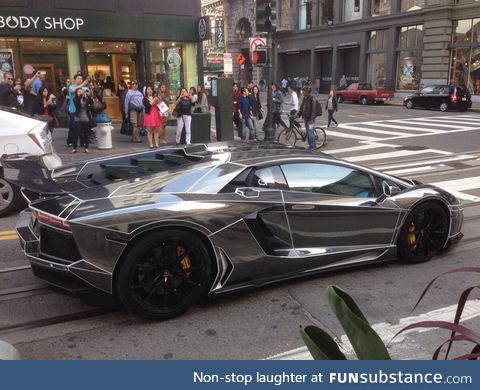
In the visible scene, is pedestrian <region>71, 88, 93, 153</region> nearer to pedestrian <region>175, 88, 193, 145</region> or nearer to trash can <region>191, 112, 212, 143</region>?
pedestrian <region>175, 88, 193, 145</region>

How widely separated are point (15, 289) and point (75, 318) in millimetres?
930

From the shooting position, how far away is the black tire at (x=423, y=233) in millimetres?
5023

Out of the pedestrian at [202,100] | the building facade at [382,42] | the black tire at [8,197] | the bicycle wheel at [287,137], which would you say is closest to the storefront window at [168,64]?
the pedestrian at [202,100]

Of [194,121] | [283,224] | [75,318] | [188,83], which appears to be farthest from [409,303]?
[188,83]

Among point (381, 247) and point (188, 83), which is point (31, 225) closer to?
point (381, 247)

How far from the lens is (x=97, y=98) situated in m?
13.1

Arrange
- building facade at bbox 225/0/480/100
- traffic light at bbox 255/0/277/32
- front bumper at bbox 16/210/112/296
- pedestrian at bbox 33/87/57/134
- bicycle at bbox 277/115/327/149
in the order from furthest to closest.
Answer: building facade at bbox 225/0/480/100, bicycle at bbox 277/115/327/149, pedestrian at bbox 33/87/57/134, traffic light at bbox 255/0/277/32, front bumper at bbox 16/210/112/296

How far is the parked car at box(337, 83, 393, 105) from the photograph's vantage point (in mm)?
32469

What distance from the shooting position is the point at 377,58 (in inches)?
1529

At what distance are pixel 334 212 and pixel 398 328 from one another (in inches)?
48.4

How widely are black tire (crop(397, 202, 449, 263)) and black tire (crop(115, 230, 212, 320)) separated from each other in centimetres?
226

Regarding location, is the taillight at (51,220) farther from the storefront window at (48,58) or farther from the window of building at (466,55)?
the window of building at (466,55)

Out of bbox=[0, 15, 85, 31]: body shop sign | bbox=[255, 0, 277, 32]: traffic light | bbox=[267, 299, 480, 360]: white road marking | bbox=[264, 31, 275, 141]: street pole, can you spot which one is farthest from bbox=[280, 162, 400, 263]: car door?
bbox=[0, 15, 85, 31]: body shop sign

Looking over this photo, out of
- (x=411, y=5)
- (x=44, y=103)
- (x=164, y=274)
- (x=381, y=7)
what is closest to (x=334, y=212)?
(x=164, y=274)
